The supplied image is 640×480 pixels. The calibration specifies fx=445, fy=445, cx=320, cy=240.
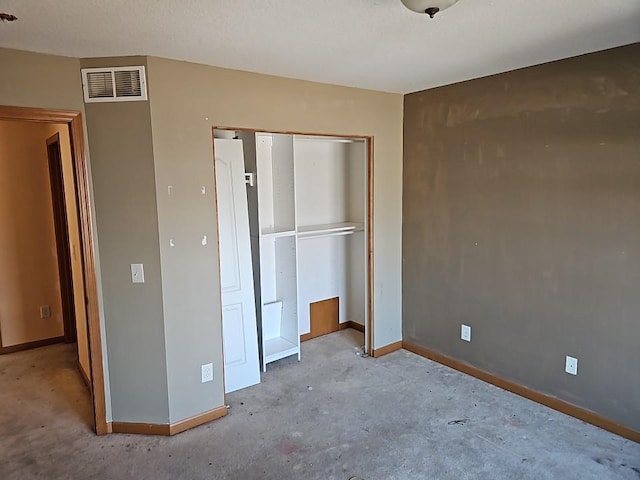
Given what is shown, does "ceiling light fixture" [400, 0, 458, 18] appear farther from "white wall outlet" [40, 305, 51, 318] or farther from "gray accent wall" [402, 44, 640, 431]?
"white wall outlet" [40, 305, 51, 318]

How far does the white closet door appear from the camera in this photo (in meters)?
3.31

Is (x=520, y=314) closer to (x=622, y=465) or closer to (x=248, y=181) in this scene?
(x=622, y=465)

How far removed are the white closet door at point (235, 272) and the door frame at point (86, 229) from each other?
88 cm

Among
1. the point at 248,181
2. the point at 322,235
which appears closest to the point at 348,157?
the point at 322,235

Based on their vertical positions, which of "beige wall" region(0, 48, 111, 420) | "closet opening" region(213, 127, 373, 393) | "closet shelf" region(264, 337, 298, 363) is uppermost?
"beige wall" region(0, 48, 111, 420)

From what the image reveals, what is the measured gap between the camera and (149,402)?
9.35ft

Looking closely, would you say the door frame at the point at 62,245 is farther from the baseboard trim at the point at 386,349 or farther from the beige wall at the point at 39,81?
the baseboard trim at the point at 386,349

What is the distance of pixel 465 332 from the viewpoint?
11.9ft

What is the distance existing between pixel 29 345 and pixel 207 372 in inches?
96.1

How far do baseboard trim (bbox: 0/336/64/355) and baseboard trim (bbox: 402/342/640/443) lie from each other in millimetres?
3513

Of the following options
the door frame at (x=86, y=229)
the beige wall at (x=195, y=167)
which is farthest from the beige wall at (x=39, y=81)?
the beige wall at (x=195, y=167)

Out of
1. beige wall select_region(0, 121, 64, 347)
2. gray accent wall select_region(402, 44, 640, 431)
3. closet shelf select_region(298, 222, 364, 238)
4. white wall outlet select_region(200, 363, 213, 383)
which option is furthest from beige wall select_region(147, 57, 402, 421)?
beige wall select_region(0, 121, 64, 347)

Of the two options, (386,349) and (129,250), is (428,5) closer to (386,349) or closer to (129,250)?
(129,250)

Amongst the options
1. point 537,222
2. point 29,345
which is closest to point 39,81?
point 29,345
